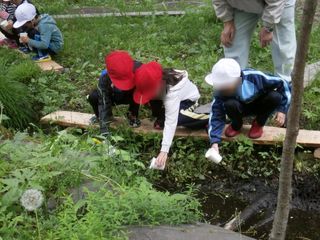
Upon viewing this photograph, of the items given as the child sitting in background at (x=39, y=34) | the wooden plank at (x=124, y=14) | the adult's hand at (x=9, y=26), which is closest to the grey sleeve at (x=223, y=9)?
the child sitting in background at (x=39, y=34)

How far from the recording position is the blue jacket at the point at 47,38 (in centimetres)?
620

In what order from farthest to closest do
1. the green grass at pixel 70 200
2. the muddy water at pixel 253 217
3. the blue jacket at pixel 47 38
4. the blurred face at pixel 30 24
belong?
the blurred face at pixel 30 24
the blue jacket at pixel 47 38
the muddy water at pixel 253 217
the green grass at pixel 70 200

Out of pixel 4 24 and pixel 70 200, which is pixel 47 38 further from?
pixel 70 200

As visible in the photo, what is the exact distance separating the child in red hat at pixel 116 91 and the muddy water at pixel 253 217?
0.96m

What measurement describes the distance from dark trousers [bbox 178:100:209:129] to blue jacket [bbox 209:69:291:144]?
0.78 feet

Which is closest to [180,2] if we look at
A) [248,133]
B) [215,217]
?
[248,133]

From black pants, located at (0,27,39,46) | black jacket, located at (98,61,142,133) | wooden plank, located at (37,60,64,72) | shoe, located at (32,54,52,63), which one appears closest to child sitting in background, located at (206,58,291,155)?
black jacket, located at (98,61,142,133)

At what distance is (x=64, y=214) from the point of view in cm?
246

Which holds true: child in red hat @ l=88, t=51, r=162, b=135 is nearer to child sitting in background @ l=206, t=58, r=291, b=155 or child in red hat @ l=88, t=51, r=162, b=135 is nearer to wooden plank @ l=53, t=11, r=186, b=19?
child sitting in background @ l=206, t=58, r=291, b=155

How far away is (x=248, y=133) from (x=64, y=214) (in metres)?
2.10

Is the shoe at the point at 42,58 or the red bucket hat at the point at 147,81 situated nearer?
the red bucket hat at the point at 147,81

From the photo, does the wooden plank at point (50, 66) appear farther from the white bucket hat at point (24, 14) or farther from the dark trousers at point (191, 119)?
the dark trousers at point (191, 119)

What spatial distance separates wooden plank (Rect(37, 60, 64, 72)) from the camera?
19.4ft

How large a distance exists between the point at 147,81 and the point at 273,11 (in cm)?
109
